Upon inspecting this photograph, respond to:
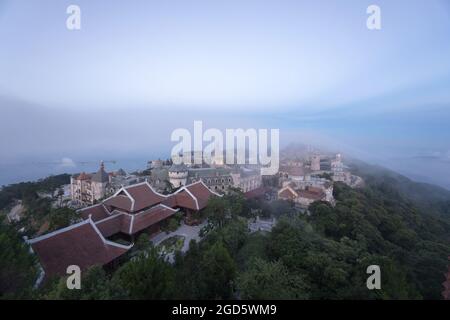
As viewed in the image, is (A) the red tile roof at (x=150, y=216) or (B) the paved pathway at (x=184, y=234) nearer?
(A) the red tile roof at (x=150, y=216)

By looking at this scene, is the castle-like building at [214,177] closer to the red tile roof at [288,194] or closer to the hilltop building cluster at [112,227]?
the red tile roof at [288,194]

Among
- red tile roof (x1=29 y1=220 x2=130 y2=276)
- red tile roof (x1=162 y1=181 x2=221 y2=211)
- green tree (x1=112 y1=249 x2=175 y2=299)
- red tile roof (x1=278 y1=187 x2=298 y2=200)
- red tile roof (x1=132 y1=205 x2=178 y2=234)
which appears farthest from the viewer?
red tile roof (x1=278 y1=187 x2=298 y2=200)

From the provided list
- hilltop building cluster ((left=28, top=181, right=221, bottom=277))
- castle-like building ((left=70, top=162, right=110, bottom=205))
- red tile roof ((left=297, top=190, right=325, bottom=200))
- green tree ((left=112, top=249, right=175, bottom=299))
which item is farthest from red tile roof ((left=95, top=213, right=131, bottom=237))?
red tile roof ((left=297, top=190, right=325, bottom=200))

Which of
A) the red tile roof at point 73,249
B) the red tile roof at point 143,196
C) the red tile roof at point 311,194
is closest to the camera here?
the red tile roof at point 73,249

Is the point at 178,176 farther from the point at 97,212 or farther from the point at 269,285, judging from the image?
the point at 269,285

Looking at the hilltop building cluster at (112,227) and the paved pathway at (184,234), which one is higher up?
the hilltop building cluster at (112,227)

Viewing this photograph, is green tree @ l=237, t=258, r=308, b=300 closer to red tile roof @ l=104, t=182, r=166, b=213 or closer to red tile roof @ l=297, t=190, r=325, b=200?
red tile roof @ l=104, t=182, r=166, b=213

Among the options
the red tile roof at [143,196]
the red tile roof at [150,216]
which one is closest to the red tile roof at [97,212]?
the red tile roof at [143,196]

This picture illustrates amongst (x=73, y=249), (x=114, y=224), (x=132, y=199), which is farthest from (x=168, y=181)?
(x=73, y=249)

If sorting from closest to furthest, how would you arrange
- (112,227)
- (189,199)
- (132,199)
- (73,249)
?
(73,249)
(112,227)
(132,199)
(189,199)
